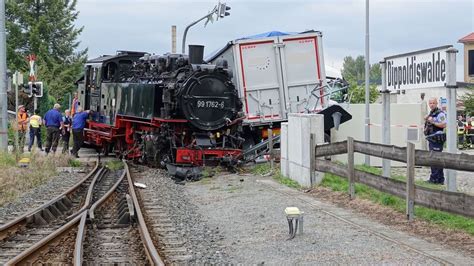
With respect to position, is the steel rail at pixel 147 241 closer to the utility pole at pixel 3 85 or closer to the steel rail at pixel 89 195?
the steel rail at pixel 89 195

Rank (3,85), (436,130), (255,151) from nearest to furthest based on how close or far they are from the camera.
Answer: (436,130), (255,151), (3,85)

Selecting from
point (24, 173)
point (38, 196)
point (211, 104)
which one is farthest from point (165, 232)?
point (211, 104)

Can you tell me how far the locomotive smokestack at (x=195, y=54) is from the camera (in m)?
18.8

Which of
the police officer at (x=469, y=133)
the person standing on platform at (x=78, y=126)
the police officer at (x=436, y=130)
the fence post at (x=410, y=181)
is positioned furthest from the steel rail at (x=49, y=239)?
the police officer at (x=469, y=133)

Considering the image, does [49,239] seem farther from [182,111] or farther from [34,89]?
[34,89]

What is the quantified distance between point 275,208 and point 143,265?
157 inches

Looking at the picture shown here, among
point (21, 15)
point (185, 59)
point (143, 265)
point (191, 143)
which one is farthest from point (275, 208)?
point (21, 15)

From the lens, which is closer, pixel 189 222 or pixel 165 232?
pixel 165 232

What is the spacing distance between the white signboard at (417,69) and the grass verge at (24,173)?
7.39 metres

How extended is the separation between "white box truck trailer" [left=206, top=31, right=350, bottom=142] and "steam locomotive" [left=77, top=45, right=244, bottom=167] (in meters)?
0.41

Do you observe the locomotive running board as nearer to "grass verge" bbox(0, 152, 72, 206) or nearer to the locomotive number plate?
the locomotive number plate

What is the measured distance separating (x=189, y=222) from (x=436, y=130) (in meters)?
5.46

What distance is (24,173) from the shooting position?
16516 mm

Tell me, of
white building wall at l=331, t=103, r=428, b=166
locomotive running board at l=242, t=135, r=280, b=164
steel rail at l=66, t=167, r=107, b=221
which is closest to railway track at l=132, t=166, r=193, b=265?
steel rail at l=66, t=167, r=107, b=221
